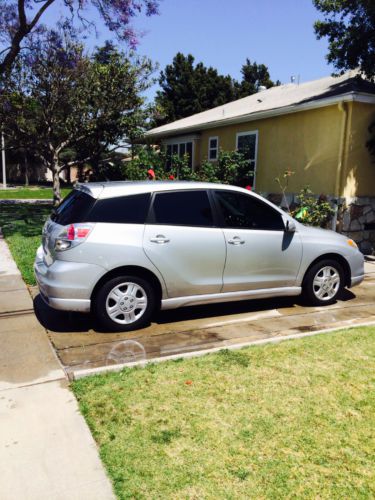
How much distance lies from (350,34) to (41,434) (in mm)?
9948

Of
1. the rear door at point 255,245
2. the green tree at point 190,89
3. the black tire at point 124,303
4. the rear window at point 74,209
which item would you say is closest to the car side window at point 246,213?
the rear door at point 255,245

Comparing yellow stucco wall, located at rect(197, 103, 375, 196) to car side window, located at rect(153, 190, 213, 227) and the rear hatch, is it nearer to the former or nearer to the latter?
car side window, located at rect(153, 190, 213, 227)

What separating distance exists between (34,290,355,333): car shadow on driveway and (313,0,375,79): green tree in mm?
6096

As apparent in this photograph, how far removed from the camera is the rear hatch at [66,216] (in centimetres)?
493

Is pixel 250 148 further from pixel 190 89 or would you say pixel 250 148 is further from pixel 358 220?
pixel 190 89

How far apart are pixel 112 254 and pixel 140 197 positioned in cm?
78

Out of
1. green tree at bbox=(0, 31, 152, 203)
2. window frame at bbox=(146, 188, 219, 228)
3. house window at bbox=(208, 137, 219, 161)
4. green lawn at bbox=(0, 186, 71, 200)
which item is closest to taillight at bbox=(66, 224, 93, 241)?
window frame at bbox=(146, 188, 219, 228)

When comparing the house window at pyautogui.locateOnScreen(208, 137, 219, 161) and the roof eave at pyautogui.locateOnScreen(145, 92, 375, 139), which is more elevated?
the roof eave at pyautogui.locateOnScreen(145, 92, 375, 139)

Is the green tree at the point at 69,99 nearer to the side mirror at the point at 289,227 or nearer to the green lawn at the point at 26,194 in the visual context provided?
the green lawn at the point at 26,194

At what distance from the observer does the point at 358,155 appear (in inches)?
411

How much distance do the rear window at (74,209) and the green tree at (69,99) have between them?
44.7 ft

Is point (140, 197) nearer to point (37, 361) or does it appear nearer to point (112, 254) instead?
point (112, 254)

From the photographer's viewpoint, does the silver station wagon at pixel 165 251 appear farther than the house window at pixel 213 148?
No

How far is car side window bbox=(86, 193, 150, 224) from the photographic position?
492 centimetres
